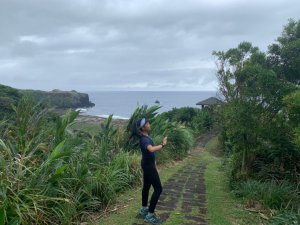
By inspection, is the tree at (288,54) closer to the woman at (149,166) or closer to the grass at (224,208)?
the grass at (224,208)

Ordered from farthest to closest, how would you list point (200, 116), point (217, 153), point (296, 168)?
1. point (200, 116)
2. point (217, 153)
3. point (296, 168)

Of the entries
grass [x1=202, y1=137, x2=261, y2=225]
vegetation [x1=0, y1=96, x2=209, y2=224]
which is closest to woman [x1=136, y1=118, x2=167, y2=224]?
grass [x1=202, y1=137, x2=261, y2=225]

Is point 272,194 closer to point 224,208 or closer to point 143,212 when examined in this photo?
point 224,208

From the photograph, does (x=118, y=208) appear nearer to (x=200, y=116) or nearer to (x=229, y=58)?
(x=229, y=58)

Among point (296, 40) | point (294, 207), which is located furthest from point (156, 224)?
point (296, 40)

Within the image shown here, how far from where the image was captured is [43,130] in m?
7.37

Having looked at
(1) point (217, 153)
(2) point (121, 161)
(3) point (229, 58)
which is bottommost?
(1) point (217, 153)

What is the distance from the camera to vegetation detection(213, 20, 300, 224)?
7398mm

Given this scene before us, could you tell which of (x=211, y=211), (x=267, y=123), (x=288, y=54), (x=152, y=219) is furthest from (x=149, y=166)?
(x=288, y=54)

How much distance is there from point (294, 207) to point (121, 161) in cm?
387

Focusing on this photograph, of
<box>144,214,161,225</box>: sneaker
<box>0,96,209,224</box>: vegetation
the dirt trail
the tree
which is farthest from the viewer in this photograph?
the tree

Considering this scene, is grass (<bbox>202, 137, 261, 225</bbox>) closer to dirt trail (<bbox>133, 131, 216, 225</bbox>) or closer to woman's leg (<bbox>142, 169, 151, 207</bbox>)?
dirt trail (<bbox>133, 131, 216, 225</bbox>)

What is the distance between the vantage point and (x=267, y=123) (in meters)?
7.99

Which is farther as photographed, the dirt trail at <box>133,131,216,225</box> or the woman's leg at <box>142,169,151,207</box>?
the dirt trail at <box>133,131,216,225</box>
